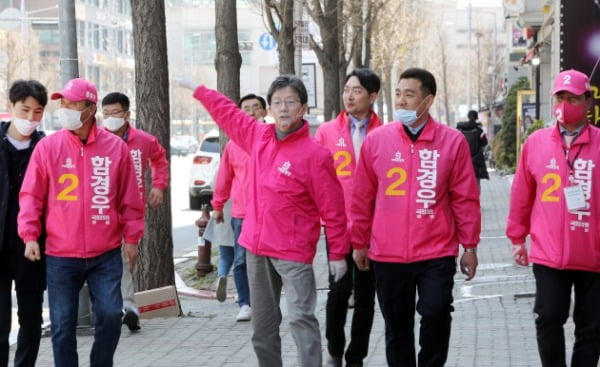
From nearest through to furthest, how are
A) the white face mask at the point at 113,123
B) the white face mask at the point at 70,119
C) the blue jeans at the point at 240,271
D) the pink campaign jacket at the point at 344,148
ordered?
the white face mask at the point at 70,119
the pink campaign jacket at the point at 344,148
the white face mask at the point at 113,123
the blue jeans at the point at 240,271

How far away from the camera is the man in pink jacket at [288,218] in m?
6.82

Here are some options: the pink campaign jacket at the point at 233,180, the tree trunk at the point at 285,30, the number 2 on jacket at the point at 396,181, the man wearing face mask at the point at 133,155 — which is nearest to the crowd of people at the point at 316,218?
the number 2 on jacket at the point at 396,181

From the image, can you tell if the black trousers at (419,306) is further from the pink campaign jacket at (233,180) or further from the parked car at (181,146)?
the parked car at (181,146)

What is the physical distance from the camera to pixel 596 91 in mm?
11289

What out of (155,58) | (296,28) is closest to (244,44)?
(296,28)

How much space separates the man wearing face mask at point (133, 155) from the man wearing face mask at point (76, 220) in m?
2.35

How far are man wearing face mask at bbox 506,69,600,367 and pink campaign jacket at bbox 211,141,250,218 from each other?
157 inches

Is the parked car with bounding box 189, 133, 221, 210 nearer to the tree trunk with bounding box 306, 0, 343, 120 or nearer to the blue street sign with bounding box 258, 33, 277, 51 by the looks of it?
the tree trunk with bounding box 306, 0, 343, 120

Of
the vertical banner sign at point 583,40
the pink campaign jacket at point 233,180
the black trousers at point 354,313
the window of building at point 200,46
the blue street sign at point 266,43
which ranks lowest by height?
the black trousers at point 354,313

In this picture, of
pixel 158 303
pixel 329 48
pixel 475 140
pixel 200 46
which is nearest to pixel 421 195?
pixel 158 303

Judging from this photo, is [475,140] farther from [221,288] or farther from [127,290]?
[127,290]

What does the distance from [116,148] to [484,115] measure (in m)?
63.4

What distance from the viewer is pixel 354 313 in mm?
7816

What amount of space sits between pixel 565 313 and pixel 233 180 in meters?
4.49
